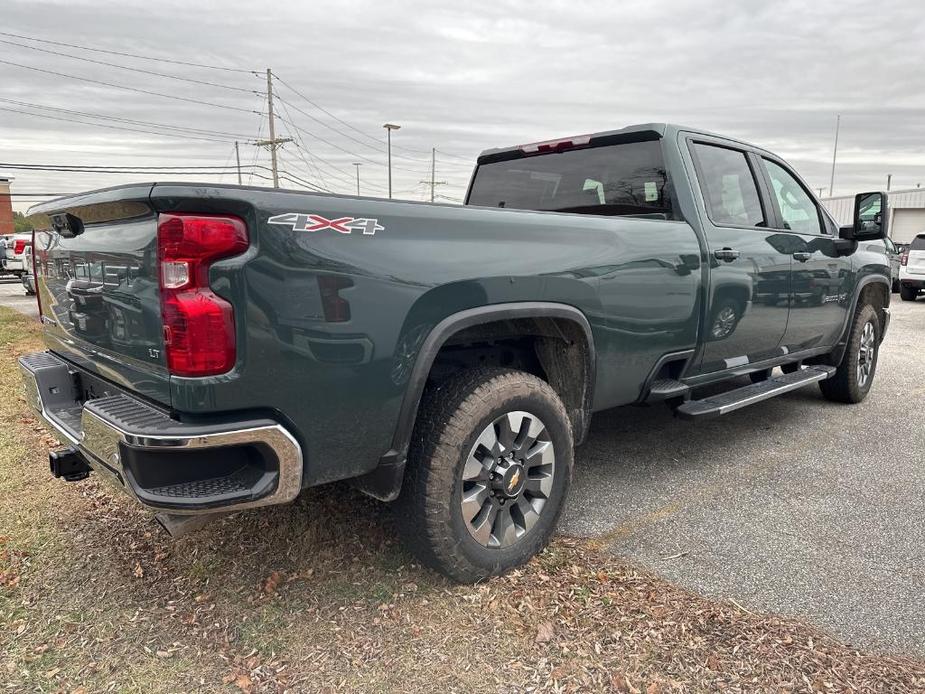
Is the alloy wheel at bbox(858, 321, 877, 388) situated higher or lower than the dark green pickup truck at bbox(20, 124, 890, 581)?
lower

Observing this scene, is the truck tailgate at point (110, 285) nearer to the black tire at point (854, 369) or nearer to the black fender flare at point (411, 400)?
the black fender flare at point (411, 400)

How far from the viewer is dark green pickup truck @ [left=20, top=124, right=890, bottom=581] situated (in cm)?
198

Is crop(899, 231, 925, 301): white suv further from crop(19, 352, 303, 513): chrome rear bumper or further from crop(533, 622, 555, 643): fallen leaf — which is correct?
crop(19, 352, 303, 513): chrome rear bumper

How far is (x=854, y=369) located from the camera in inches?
216

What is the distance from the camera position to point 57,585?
273 centimetres

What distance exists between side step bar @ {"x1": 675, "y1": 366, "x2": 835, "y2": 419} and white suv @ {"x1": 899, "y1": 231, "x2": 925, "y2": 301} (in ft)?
41.0

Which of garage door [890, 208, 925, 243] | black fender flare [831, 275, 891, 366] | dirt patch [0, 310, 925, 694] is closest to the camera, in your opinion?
dirt patch [0, 310, 925, 694]

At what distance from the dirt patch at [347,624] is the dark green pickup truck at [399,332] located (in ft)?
0.90

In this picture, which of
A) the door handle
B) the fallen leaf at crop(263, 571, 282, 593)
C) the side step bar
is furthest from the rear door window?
the fallen leaf at crop(263, 571, 282, 593)

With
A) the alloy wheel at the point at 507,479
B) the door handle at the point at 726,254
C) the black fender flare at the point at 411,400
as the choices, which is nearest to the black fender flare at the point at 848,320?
the door handle at the point at 726,254

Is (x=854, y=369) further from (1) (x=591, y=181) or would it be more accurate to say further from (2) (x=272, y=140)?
(2) (x=272, y=140)

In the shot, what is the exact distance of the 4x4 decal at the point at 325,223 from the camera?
2.02m

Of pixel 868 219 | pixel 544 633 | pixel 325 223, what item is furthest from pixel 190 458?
pixel 868 219

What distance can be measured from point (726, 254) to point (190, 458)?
2951 mm
